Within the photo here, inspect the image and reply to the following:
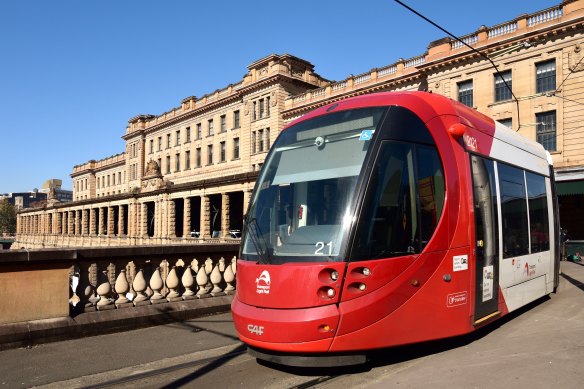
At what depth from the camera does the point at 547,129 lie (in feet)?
99.6

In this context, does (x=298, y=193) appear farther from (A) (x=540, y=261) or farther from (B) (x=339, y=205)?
(A) (x=540, y=261)

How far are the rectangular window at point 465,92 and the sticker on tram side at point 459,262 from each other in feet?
103

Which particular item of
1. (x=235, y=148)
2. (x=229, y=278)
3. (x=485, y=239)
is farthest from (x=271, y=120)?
(x=485, y=239)

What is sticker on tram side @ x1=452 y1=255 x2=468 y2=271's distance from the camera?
5.69m

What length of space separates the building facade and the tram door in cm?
794

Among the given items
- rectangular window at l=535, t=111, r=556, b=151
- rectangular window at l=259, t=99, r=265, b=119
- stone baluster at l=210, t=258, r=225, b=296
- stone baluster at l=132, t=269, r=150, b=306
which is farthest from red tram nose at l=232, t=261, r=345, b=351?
rectangular window at l=259, t=99, r=265, b=119

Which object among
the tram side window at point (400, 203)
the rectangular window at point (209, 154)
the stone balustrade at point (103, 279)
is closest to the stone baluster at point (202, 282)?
the stone balustrade at point (103, 279)

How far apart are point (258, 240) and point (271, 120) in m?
51.1

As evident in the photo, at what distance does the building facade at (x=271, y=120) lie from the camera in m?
29.4

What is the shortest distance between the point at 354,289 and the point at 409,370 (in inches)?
44.5

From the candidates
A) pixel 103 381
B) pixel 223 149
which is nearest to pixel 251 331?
pixel 103 381

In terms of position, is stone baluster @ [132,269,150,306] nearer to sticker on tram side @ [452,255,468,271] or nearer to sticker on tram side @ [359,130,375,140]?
sticker on tram side @ [359,130,375,140]

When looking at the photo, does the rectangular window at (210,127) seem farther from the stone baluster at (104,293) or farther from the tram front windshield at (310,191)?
the tram front windshield at (310,191)

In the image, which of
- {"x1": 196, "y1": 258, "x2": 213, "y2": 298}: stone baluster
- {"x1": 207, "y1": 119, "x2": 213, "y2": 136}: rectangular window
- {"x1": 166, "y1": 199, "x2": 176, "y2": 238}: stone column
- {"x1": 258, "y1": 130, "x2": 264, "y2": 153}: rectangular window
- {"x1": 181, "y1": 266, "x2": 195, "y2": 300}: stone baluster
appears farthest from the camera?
{"x1": 207, "y1": 119, "x2": 213, "y2": 136}: rectangular window
